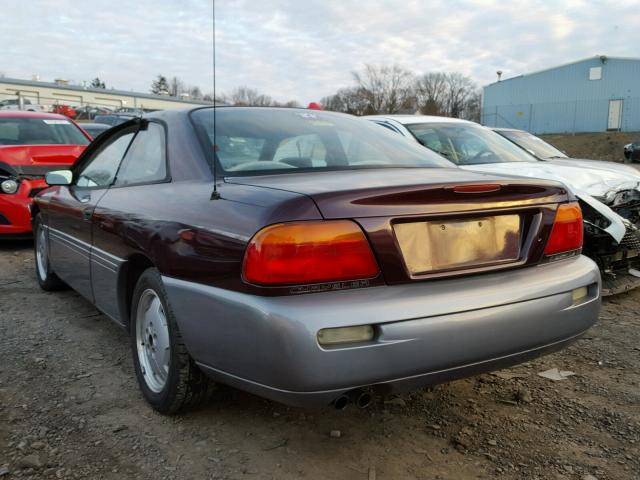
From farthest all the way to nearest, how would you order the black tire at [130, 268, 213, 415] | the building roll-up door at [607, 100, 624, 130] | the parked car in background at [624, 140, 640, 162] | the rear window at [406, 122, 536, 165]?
the building roll-up door at [607, 100, 624, 130] < the parked car in background at [624, 140, 640, 162] < the rear window at [406, 122, 536, 165] < the black tire at [130, 268, 213, 415]

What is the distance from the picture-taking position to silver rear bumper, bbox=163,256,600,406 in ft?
6.15

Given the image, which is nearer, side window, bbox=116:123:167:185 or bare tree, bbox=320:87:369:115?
side window, bbox=116:123:167:185

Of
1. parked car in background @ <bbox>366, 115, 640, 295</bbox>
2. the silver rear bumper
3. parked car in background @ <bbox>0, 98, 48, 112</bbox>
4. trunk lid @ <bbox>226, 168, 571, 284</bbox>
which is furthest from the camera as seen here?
parked car in background @ <bbox>0, 98, 48, 112</bbox>

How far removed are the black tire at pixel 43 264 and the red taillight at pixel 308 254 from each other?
3.13 meters

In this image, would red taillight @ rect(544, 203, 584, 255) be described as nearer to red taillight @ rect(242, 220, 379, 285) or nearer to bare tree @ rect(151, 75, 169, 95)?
red taillight @ rect(242, 220, 379, 285)

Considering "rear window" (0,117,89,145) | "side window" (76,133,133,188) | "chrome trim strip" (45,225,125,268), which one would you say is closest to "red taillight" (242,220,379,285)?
"chrome trim strip" (45,225,125,268)

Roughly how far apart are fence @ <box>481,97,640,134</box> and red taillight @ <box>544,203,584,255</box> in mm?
41621

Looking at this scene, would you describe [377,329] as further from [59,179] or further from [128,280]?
[59,179]

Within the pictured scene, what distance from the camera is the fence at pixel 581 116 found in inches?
1544

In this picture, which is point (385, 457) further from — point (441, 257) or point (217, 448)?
point (441, 257)

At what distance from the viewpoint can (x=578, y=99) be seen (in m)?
43.6

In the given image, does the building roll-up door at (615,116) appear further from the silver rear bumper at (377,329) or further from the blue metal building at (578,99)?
the silver rear bumper at (377,329)

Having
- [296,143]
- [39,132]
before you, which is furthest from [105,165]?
[39,132]

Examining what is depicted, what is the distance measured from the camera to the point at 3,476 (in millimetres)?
2166
